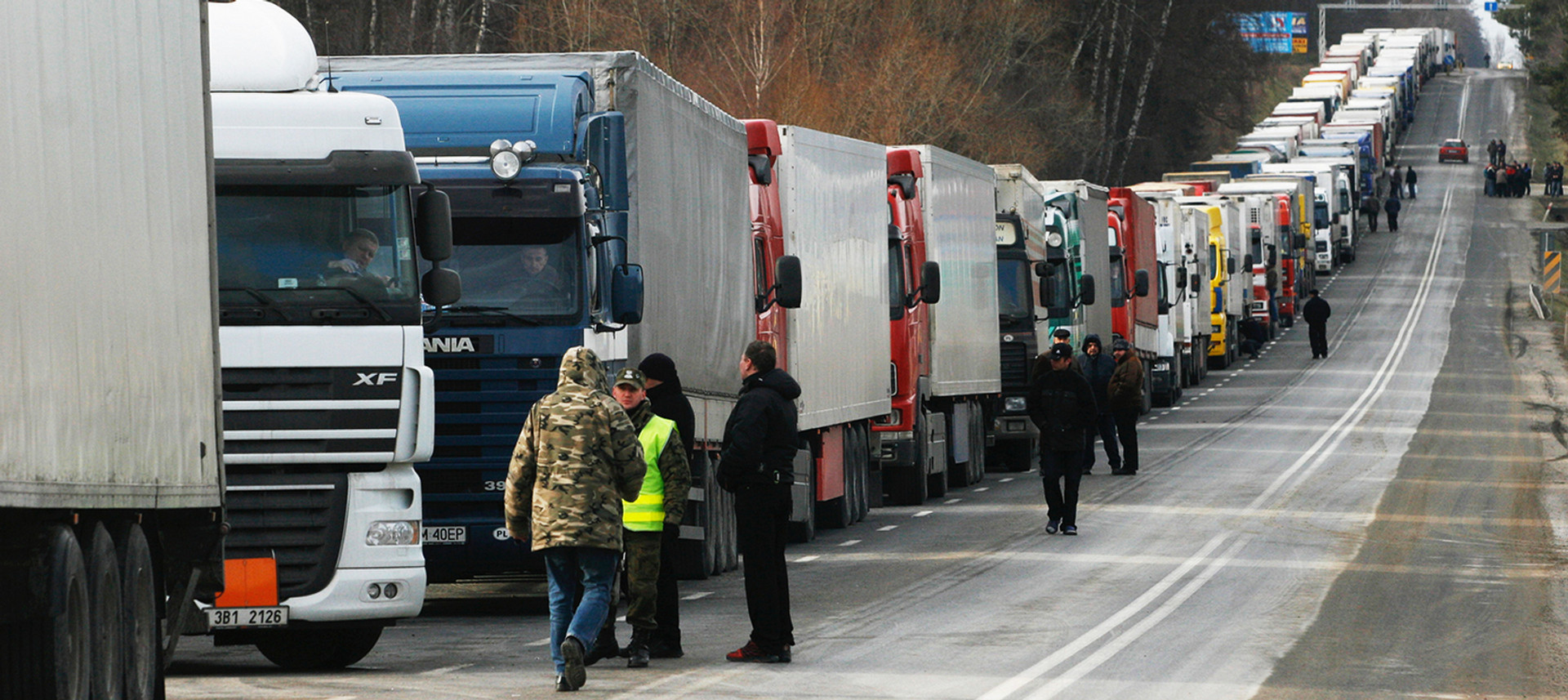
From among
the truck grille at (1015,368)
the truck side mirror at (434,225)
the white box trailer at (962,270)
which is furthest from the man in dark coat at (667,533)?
the truck grille at (1015,368)

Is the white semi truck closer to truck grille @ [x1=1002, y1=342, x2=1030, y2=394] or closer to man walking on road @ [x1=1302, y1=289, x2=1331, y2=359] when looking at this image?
truck grille @ [x1=1002, y1=342, x2=1030, y2=394]

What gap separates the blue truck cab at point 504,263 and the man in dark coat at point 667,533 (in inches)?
43.4

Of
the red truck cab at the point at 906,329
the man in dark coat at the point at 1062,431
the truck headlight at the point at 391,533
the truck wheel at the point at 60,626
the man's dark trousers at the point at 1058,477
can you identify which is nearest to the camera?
the truck wheel at the point at 60,626

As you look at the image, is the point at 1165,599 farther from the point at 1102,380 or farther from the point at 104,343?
the point at 1102,380

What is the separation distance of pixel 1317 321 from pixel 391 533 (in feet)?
144

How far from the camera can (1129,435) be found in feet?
90.4

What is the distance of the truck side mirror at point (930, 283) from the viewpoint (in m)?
23.6

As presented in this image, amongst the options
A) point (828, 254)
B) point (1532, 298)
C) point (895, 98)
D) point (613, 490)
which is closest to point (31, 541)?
point (613, 490)

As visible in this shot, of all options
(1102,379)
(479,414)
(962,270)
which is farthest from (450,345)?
(1102,379)

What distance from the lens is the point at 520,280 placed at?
540 inches

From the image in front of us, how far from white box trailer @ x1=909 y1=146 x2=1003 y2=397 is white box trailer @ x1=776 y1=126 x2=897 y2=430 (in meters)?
1.72

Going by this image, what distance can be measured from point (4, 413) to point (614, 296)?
7.10 metres

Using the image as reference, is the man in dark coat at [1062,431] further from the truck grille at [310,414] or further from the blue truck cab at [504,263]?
the truck grille at [310,414]

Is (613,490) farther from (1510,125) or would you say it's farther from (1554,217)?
(1510,125)
